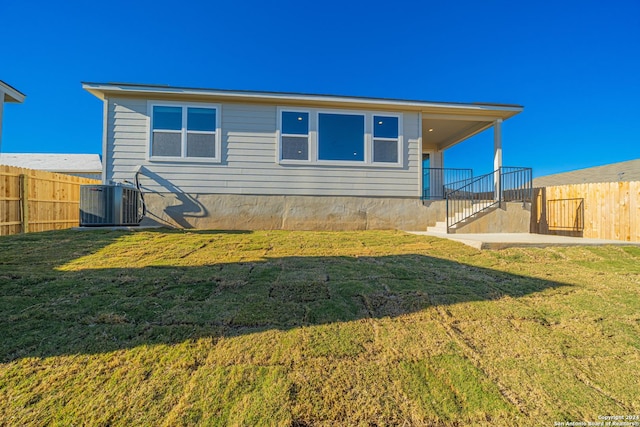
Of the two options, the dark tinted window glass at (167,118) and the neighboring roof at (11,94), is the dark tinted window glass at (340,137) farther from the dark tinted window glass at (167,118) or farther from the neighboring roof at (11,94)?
the neighboring roof at (11,94)

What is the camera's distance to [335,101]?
25.9 ft

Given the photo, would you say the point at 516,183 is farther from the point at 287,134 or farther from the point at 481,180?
the point at 287,134

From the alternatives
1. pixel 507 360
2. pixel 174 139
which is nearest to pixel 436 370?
pixel 507 360

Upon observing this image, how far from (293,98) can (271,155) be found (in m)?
1.64

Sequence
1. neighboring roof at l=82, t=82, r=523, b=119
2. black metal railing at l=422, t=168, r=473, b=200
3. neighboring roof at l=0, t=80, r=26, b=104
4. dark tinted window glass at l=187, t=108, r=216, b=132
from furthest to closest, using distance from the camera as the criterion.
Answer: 1. black metal railing at l=422, t=168, r=473, b=200
2. neighboring roof at l=0, t=80, r=26, b=104
3. dark tinted window glass at l=187, t=108, r=216, b=132
4. neighboring roof at l=82, t=82, r=523, b=119

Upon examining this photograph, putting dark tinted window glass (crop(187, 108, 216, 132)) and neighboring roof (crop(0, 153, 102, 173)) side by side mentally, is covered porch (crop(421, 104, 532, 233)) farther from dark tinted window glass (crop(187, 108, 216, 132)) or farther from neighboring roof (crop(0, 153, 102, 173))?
neighboring roof (crop(0, 153, 102, 173))

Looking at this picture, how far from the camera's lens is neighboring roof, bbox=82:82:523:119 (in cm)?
736

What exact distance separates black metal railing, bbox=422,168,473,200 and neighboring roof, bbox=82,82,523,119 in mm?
2318

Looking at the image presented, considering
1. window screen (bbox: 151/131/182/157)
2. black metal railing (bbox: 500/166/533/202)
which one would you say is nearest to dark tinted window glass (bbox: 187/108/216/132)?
window screen (bbox: 151/131/182/157)

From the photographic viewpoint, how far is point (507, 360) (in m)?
1.80

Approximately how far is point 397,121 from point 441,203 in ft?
8.99

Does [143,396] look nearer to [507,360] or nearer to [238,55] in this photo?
[507,360]

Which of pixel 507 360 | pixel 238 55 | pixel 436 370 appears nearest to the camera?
pixel 436 370

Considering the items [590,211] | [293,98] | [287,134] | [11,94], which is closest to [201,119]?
[287,134]
